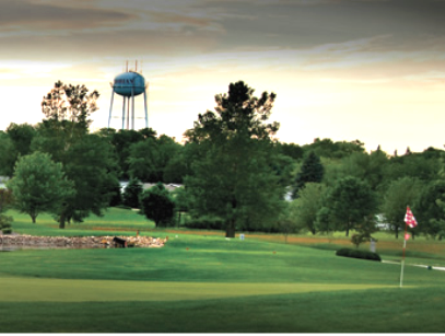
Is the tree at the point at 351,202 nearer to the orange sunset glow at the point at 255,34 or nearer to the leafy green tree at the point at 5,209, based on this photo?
the leafy green tree at the point at 5,209

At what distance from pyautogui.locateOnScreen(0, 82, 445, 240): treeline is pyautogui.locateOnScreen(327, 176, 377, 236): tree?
11cm

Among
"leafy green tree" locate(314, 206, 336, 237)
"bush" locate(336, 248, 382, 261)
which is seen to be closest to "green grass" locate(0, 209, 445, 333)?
"bush" locate(336, 248, 382, 261)

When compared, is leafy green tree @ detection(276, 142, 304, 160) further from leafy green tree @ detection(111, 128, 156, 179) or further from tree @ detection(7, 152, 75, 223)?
tree @ detection(7, 152, 75, 223)

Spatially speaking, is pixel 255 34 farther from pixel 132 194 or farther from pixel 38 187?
pixel 132 194

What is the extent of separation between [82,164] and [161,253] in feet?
122

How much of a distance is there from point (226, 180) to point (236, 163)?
6.95 ft

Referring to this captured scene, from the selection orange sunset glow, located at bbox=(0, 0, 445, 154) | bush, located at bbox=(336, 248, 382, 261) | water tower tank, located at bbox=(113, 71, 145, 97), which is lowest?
bush, located at bbox=(336, 248, 382, 261)

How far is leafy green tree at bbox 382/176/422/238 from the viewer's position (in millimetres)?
80375

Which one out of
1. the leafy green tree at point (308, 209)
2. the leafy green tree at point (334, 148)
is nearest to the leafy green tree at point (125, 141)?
the leafy green tree at point (334, 148)

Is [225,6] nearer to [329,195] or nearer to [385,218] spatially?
[329,195]

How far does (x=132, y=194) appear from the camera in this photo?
3871 inches

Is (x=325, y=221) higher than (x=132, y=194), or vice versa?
(x=132, y=194)

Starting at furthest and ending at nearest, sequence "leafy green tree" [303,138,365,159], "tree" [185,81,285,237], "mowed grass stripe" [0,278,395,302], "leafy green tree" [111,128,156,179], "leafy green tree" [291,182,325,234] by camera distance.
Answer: "leafy green tree" [303,138,365,159]
"leafy green tree" [111,128,156,179]
"leafy green tree" [291,182,325,234]
"tree" [185,81,285,237]
"mowed grass stripe" [0,278,395,302]

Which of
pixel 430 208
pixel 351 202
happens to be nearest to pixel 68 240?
pixel 351 202
